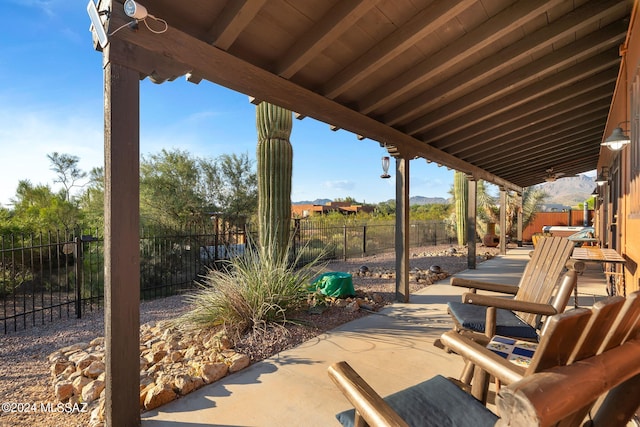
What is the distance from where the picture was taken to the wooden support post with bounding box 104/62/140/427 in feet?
6.17

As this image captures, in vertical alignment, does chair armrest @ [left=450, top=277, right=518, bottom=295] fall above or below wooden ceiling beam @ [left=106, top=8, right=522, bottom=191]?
below

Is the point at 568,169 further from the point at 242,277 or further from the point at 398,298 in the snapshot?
the point at 242,277

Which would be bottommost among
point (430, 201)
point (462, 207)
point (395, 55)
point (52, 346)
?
point (52, 346)

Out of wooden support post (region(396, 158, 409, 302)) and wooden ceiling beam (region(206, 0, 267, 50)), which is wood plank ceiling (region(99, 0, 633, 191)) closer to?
wooden ceiling beam (region(206, 0, 267, 50))

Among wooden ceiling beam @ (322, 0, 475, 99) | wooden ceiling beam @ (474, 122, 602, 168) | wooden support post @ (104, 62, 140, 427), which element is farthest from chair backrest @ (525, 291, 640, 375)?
wooden ceiling beam @ (474, 122, 602, 168)

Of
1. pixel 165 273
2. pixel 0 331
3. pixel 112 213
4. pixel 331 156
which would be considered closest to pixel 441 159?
pixel 112 213

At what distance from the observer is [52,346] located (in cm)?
359

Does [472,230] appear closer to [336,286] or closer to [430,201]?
[336,286]

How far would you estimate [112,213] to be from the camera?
6.18ft

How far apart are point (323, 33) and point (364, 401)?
2360 millimetres

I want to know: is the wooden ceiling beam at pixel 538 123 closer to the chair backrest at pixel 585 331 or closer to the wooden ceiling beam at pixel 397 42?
the wooden ceiling beam at pixel 397 42

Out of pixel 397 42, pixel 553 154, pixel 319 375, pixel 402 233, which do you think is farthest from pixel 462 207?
pixel 319 375

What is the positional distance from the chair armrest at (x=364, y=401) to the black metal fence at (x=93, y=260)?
2.62 m

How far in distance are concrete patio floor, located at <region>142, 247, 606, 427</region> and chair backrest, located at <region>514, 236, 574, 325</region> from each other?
82 cm
